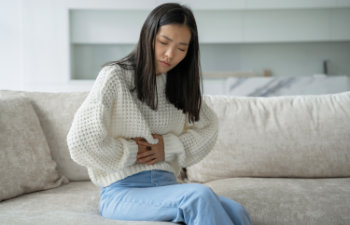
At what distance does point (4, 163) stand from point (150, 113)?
0.58m

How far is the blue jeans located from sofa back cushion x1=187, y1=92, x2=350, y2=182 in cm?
54

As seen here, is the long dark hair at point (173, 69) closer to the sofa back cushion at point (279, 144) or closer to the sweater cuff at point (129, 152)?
the sweater cuff at point (129, 152)

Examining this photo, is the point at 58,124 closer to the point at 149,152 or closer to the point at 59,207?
the point at 59,207

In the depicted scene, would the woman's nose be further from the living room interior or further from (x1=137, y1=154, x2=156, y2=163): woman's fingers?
the living room interior

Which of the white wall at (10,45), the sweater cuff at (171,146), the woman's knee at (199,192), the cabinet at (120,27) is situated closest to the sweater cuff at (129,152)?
the sweater cuff at (171,146)

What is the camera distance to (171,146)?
142 cm

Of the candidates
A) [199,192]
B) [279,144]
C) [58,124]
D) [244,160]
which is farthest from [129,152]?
[279,144]

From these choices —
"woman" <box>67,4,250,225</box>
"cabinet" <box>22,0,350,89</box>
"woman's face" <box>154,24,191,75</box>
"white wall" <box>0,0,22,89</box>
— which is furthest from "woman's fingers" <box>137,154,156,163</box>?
"white wall" <box>0,0,22,89</box>

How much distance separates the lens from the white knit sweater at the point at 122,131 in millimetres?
1209

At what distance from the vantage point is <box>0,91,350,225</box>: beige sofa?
4.59 feet

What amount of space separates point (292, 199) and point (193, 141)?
1.43ft

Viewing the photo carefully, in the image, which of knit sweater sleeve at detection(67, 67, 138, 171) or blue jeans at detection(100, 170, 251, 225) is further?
knit sweater sleeve at detection(67, 67, 138, 171)

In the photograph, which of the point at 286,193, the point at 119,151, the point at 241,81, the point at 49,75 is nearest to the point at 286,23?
the point at 241,81

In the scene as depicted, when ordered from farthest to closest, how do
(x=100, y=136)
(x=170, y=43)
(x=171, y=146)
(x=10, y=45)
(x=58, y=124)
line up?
(x=10, y=45) → (x=58, y=124) → (x=171, y=146) → (x=170, y=43) → (x=100, y=136)
